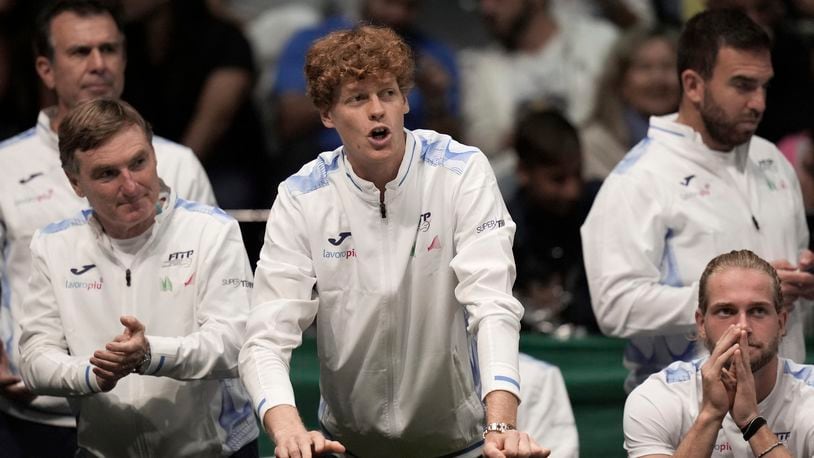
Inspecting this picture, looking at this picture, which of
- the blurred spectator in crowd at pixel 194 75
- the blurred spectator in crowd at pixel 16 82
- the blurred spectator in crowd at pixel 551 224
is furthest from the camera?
the blurred spectator in crowd at pixel 194 75

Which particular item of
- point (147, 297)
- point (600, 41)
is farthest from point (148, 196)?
point (600, 41)

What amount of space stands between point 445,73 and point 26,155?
9.48ft

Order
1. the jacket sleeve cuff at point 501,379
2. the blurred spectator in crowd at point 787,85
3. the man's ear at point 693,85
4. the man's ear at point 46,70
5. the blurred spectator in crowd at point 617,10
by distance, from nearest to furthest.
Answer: the jacket sleeve cuff at point 501,379 < the man's ear at point 693,85 < the man's ear at point 46,70 < the blurred spectator in crowd at point 787,85 < the blurred spectator in crowd at point 617,10

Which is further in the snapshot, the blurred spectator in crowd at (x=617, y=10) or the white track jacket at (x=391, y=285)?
the blurred spectator in crowd at (x=617, y=10)

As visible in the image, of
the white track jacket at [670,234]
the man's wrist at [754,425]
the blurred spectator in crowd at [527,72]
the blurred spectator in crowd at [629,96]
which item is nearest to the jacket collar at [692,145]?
the white track jacket at [670,234]

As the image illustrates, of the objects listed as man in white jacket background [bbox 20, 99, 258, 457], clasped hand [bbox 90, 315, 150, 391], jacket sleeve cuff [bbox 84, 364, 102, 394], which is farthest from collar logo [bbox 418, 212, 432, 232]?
jacket sleeve cuff [bbox 84, 364, 102, 394]

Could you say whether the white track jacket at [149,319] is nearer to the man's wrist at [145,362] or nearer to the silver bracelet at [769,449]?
the man's wrist at [145,362]

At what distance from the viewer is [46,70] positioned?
5457 millimetres

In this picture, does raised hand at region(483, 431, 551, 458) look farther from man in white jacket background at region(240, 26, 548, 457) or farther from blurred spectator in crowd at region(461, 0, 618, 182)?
blurred spectator in crowd at region(461, 0, 618, 182)

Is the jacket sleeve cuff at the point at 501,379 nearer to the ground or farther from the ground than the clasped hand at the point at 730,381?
farther from the ground

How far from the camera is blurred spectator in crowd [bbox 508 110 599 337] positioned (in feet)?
21.8

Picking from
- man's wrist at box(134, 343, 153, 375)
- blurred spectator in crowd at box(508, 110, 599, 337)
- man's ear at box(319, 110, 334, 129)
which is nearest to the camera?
man's ear at box(319, 110, 334, 129)

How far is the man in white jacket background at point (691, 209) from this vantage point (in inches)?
198

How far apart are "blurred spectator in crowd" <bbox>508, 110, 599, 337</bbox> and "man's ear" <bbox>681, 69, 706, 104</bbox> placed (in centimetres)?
157
